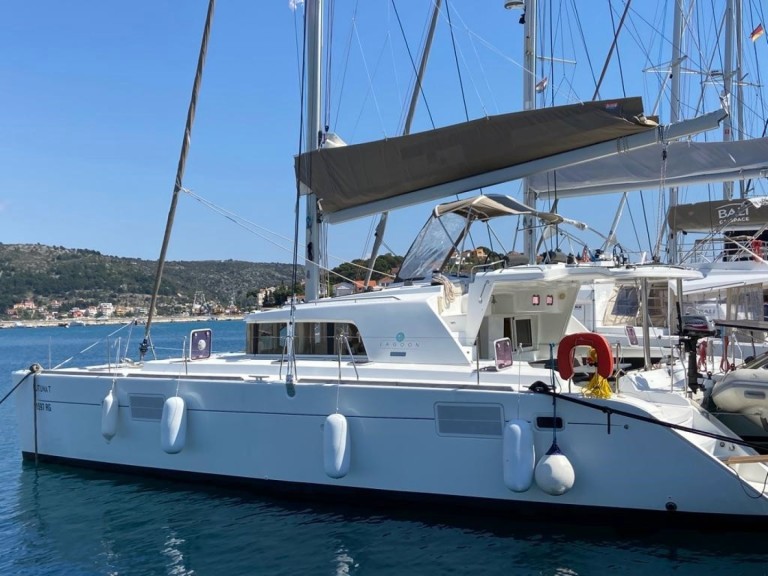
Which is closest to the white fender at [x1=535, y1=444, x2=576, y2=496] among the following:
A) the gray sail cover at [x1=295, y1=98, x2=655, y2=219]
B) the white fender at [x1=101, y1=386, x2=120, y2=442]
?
the gray sail cover at [x1=295, y1=98, x2=655, y2=219]

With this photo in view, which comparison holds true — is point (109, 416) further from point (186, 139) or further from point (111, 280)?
point (111, 280)

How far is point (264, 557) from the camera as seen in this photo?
7.56 m

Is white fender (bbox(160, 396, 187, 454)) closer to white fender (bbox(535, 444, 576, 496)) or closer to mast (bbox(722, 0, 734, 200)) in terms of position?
white fender (bbox(535, 444, 576, 496))

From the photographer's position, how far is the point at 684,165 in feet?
37.4

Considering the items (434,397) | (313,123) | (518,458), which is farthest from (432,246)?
(518,458)

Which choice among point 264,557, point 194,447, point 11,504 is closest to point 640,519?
point 264,557

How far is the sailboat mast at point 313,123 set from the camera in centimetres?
1084

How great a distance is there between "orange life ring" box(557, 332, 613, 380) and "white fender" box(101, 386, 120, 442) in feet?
20.0

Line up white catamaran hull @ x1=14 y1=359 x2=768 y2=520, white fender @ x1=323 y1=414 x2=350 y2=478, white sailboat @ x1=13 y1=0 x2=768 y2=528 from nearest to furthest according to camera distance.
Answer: white catamaran hull @ x1=14 y1=359 x2=768 y2=520 < white sailboat @ x1=13 y1=0 x2=768 y2=528 < white fender @ x1=323 y1=414 x2=350 y2=478

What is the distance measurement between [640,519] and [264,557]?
12.8 ft

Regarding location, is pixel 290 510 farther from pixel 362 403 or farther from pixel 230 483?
pixel 362 403

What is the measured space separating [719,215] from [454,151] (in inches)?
405

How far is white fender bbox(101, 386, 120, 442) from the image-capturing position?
33.2 feet

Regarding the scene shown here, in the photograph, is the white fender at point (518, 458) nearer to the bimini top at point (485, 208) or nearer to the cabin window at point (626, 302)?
the bimini top at point (485, 208)
